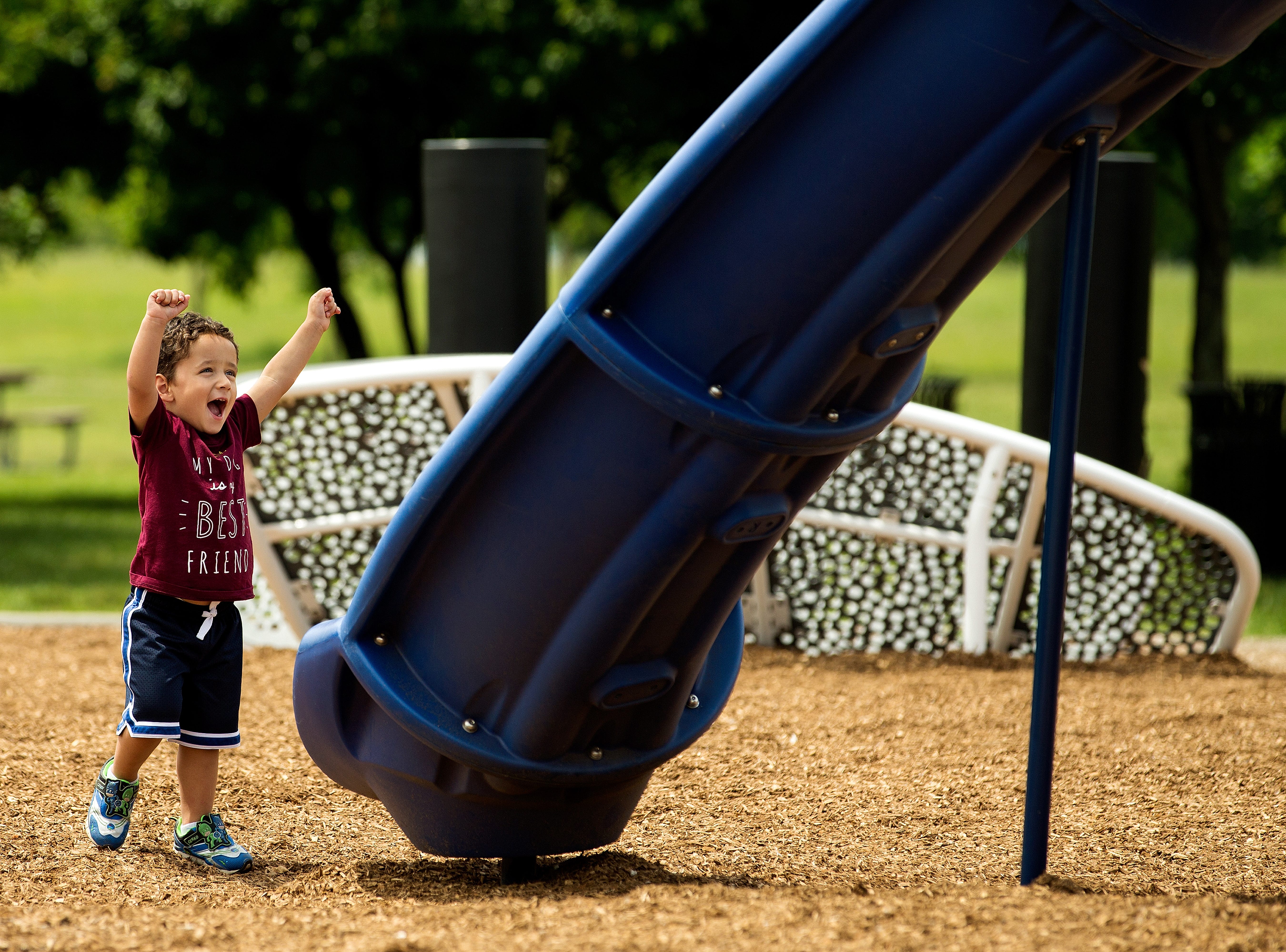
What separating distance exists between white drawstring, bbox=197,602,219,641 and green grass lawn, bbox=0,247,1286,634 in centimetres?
→ 534

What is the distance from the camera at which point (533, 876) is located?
115 inches

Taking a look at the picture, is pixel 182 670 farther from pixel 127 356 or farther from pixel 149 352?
pixel 127 356

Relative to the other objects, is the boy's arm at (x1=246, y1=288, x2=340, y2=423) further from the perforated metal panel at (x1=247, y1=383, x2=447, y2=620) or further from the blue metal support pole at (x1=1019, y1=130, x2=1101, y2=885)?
the perforated metal panel at (x1=247, y1=383, x2=447, y2=620)

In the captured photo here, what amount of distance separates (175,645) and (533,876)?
969 millimetres

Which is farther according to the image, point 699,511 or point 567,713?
point 567,713

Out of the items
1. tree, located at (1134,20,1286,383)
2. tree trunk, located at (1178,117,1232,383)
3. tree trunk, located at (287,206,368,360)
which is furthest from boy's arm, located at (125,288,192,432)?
tree trunk, located at (1178,117,1232,383)

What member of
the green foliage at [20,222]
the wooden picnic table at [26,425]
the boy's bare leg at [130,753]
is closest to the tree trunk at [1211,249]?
the boy's bare leg at [130,753]

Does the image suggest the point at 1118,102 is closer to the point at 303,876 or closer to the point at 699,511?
the point at 699,511

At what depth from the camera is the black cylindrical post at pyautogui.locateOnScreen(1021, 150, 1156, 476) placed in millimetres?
5926

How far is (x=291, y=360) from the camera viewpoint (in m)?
3.27

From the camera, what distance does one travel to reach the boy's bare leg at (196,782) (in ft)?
10.3

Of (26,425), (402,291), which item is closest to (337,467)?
(402,291)

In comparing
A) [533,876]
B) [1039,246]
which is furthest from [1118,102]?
[1039,246]

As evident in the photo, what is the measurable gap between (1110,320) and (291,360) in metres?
3.99
